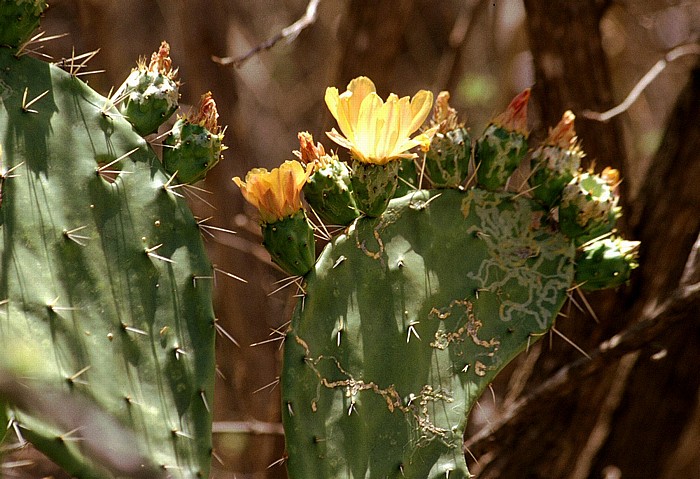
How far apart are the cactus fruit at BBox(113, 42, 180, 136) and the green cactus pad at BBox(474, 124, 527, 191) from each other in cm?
47

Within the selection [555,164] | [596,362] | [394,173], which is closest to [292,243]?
[394,173]

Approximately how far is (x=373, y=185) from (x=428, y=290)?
18 cm

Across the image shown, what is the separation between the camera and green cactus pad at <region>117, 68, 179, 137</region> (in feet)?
3.75

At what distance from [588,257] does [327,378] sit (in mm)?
480

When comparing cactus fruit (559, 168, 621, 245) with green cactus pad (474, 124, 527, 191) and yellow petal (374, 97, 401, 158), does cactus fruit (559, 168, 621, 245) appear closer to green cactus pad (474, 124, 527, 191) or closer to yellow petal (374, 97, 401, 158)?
green cactus pad (474, 124, 527, 191)

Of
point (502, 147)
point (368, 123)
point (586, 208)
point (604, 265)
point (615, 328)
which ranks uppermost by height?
point (368, 123)

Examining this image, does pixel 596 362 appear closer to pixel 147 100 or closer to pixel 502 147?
pixel 502 147

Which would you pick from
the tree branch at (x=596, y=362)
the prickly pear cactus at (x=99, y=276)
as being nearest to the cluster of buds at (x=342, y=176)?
the prickly pear cactus at (x=99, y=276)

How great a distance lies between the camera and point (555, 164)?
1319 mm

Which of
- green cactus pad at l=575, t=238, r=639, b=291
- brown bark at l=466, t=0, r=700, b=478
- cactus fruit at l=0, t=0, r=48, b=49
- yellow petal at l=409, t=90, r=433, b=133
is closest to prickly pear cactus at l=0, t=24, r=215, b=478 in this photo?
cactus fruit at l=0, t=0, r=48, b=49

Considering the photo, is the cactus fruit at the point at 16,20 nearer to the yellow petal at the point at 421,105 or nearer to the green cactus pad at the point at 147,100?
the green cactus pad at the point at 147,100

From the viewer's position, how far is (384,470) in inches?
45.3

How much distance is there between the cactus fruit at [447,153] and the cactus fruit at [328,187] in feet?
0.54

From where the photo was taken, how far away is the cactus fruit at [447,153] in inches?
50.9
